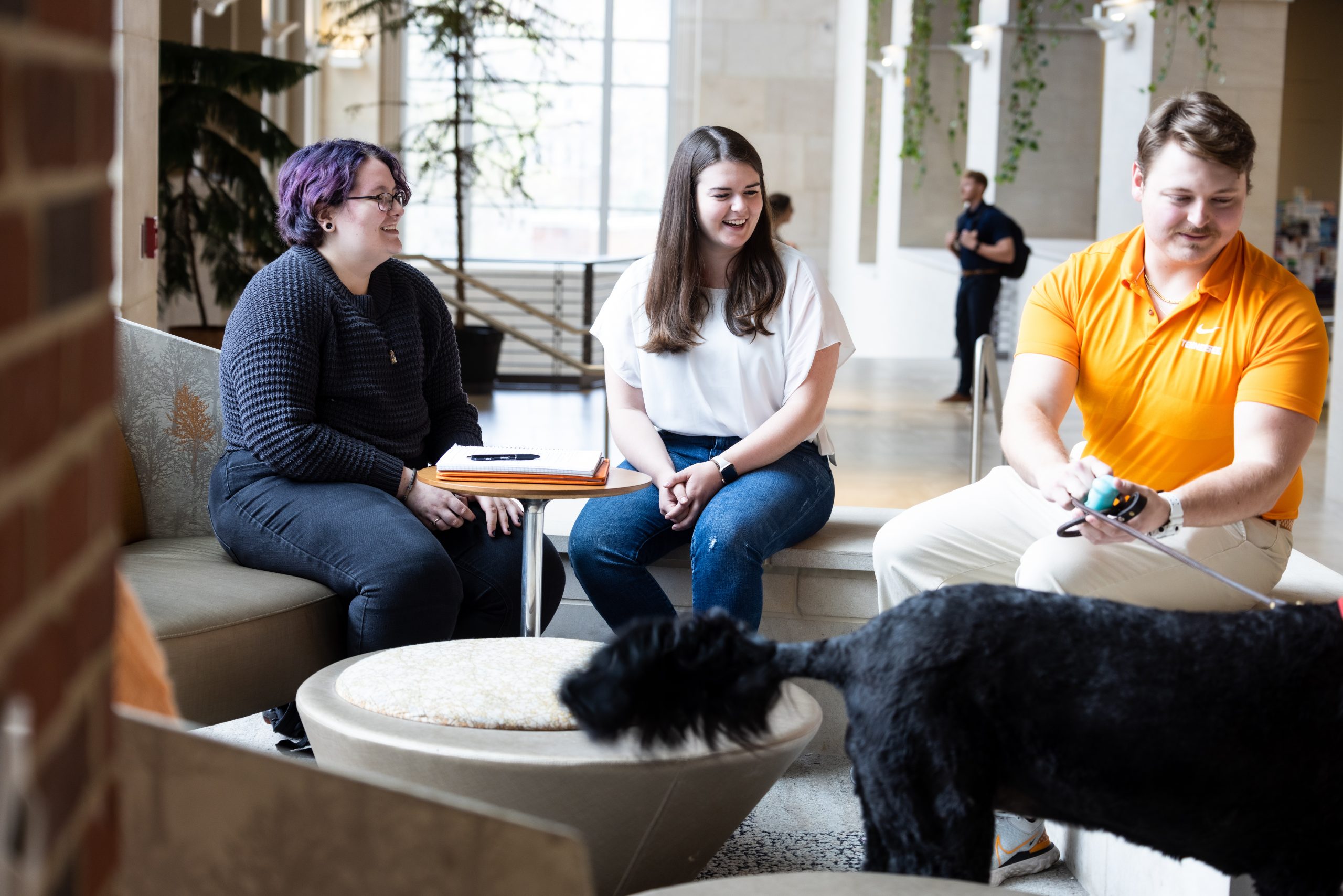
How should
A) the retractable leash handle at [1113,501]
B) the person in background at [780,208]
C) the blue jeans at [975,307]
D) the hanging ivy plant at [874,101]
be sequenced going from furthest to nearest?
the hanging ivy plant at [874,101]
the blue jeans at [975,307]
the person in background at [780,208]
the retractable leash handle at [1113,501]

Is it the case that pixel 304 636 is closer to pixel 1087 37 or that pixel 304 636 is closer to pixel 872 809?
pixel 872 809

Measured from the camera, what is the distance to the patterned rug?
2.24 meters

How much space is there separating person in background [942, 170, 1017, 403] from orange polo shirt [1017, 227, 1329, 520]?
6125mm

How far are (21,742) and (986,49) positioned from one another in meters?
11.1

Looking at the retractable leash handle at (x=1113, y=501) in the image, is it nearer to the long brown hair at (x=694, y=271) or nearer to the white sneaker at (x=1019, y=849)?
the white sneaker at (x=1019, y=849)

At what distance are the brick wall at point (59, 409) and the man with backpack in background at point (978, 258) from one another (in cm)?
812

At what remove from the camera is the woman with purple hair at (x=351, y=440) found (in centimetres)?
243

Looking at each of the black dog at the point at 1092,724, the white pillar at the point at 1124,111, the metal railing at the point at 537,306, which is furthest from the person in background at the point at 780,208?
the black dog at the point at 1092,724

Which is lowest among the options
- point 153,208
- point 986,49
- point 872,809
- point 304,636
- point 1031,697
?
point 304,636

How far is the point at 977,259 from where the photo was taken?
8.65 meters

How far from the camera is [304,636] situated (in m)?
2.39

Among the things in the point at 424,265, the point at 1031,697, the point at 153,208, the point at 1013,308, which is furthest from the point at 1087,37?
the point at 1031,697

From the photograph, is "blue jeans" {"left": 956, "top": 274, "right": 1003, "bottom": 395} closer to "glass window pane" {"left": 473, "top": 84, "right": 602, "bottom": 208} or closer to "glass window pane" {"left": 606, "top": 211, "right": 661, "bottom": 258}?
"glass window pane" {"left": 606, "top": 211, "right": 661, "bottom": 258}

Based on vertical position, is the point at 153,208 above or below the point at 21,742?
above
